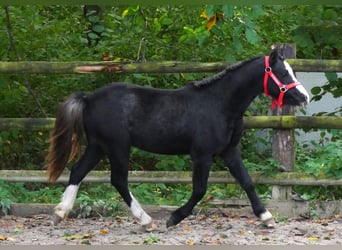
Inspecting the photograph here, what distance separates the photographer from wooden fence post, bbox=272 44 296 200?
5266 mm

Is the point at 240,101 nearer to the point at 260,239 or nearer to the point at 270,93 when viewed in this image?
the point at 270,93

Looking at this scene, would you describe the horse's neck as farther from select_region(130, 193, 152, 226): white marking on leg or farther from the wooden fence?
select_region(130, 193, 152, 226): white marking on leg

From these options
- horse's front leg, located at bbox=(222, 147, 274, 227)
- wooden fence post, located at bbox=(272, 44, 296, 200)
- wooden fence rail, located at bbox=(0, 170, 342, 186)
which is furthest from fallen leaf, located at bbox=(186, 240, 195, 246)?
wooden fence post, located at bbox=(272, 44, 296, 200)

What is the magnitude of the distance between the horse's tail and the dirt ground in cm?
50

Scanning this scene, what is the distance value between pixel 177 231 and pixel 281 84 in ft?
4.21

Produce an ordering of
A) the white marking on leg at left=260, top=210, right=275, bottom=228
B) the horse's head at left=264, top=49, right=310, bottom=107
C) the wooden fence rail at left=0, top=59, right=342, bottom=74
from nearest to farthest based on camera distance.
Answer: the horse's head at left=264, top=49, right=310, bottom=107 < the white marking on leg at left=260, top=210, right=275, bottom=228 < the wooden fence rail at left=0, top=59, right=342, bottom=74

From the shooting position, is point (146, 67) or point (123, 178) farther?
point (146, 67)

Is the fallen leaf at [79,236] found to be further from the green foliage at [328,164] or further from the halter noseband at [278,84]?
the green foliage at [328,164]

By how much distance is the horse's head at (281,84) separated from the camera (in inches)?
170

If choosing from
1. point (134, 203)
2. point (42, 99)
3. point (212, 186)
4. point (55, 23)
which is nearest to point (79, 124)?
point (134, 203)

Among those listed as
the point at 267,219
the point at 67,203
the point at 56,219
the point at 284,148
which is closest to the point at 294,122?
the point at 284,148

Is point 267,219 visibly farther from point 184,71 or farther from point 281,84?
point 184,71

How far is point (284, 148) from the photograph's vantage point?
5.28 m

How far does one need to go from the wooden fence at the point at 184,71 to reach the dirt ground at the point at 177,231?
0.32 metres
